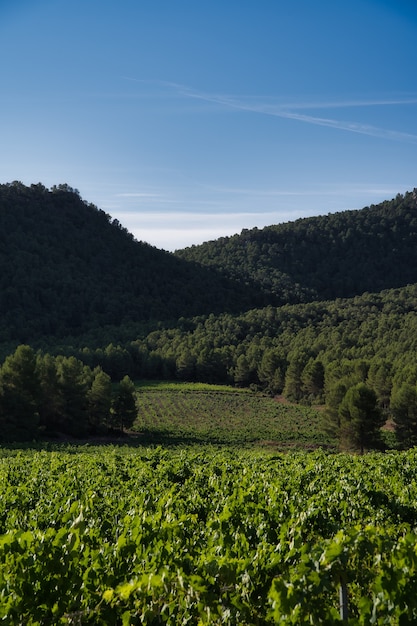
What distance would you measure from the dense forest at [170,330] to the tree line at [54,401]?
211mm

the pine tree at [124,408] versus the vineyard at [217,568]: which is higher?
the vineyard at [217,568]

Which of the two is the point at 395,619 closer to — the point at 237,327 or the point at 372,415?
the point at 372,415

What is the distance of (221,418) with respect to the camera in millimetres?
66812

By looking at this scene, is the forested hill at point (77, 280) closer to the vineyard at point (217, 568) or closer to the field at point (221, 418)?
the field at point (221, 418)

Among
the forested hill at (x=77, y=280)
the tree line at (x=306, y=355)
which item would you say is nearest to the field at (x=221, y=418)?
the tree line at (x=306, y=355)

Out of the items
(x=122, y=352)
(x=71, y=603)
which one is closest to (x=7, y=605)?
(x=71, y=603)

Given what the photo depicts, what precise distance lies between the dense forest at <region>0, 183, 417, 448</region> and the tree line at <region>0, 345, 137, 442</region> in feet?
0.69

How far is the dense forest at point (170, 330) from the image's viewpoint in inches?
2087

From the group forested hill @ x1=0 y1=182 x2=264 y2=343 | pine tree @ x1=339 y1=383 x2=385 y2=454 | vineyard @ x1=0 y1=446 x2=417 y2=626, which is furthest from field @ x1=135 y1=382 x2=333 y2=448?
forested hill @ x1=0 y1=182 x2=264 y2=343

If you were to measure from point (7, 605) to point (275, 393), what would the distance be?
92.1 meters

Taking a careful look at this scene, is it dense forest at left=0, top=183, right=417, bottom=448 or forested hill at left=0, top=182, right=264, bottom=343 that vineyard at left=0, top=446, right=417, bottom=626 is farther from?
forested hill at left=0, top=182, right=264, bottom=343

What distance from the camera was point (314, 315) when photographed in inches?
5640

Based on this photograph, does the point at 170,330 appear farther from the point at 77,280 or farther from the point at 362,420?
the point at 362,420

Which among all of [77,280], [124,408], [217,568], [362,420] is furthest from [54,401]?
[77,280]
